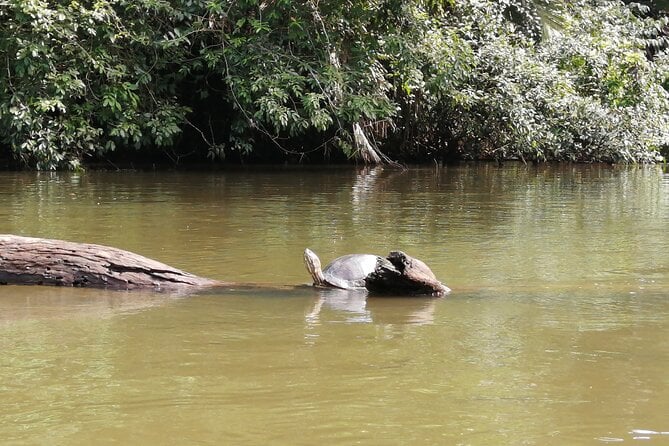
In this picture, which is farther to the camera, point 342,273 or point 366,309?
point 342,273

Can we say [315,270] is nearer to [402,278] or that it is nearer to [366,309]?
[402,278]

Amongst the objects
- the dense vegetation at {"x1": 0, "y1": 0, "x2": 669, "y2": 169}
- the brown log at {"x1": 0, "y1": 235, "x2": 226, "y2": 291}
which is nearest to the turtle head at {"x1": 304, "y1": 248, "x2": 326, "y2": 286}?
the brown log at {"x1": 0, "y1": 235, "x2": 226, "y2": 291}

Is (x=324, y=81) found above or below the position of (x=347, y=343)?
above

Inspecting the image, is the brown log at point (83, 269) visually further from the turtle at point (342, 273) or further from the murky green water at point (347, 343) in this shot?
the turtle at point (342, 273)

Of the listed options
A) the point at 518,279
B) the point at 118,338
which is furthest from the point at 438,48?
the point at 118,338

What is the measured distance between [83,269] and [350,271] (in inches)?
62.3

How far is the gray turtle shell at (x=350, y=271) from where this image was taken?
18.3 feet

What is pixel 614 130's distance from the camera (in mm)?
18781

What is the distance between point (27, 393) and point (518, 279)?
3.53 metres

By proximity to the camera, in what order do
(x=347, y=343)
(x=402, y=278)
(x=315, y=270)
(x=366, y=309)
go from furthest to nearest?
(x=315, y=270)
(x=402, y=278)
(x=366, y=309)
(x=347, y=343)

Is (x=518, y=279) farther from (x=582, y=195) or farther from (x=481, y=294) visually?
(x=582, y=195)

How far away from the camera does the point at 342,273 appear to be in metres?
5.62

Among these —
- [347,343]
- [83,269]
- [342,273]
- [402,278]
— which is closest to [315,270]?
[342,273]

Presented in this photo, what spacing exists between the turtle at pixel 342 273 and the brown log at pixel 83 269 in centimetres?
56
